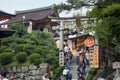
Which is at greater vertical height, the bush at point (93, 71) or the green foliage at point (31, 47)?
the green foliage at point (31, 47)

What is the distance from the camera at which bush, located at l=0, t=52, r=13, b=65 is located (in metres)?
28.1

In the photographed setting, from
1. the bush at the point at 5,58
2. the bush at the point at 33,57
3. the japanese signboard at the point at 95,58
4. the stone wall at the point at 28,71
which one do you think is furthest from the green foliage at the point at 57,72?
the bush at the point at 5,58

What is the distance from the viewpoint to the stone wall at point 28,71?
27250 millimetres

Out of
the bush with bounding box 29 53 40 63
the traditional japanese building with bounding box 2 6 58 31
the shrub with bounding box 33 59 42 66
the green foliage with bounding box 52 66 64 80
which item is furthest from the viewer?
the traditional japanese building with bounding box 2 6 58 31

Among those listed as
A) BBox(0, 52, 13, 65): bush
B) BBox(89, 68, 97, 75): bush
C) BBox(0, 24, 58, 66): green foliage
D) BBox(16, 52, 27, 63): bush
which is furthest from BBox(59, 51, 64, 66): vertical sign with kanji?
BBox(0, 52, 13, 65): bush

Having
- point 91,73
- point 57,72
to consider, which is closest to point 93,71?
point 91,73

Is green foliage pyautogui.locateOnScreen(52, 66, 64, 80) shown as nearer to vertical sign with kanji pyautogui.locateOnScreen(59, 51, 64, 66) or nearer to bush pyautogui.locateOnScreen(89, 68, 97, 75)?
vertical sign with kanji pyautogui.locateOnScreen(59, 51, 64, 66)

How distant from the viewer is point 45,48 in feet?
99.3

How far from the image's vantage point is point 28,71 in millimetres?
27609

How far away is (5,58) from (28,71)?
2011 millimetres

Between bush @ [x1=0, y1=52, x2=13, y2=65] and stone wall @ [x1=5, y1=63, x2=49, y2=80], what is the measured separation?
654 millimetres

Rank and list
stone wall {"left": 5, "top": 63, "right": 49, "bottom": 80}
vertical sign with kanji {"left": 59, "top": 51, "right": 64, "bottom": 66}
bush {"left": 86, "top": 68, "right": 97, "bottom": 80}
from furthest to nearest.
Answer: vertical sign with kanji {"left": 59, "top": 51, "right": 64, "bottom": 66}, stone wall {"left": 5, "top": 63, "right": 49, "bottom": 80}, bush {"left": 86, "top": 68, "right": 97, "bottom": 80}

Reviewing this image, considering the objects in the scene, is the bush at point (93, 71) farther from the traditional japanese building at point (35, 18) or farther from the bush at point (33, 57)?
the traditional japanese building at point (35, 18)

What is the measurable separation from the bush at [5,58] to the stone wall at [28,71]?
65 cm
